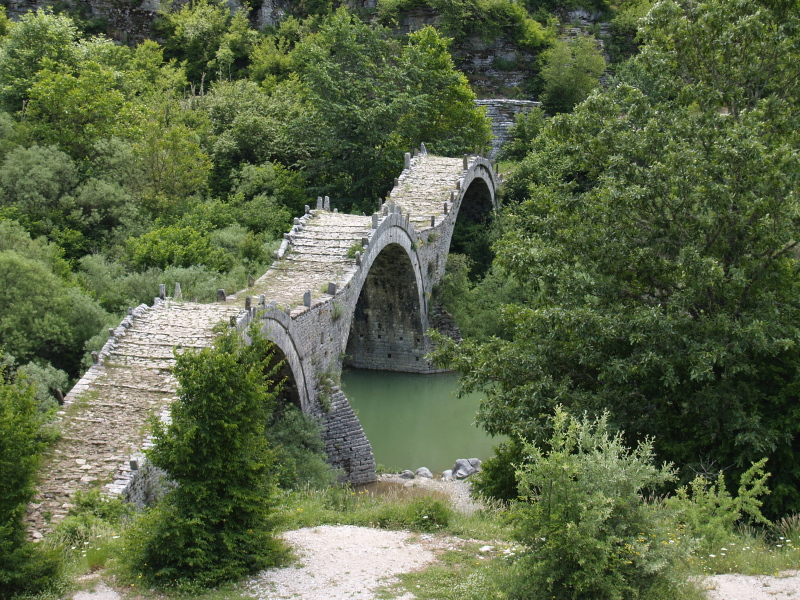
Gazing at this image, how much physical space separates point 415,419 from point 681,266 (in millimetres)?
12921

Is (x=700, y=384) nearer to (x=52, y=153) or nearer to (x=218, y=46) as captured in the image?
(x=52, y=153)

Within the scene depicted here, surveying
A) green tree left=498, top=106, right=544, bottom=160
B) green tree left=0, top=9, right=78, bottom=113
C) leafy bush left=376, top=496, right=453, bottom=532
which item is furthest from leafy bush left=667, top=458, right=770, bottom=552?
green tree left=498, top=106, right=544, bottom=160

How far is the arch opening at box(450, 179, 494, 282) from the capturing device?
102 ft

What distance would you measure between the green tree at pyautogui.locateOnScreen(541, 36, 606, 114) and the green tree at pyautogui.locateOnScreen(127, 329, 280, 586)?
35.7 metres

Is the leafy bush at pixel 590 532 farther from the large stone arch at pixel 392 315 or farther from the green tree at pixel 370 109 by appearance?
the green tree at pixel 370 109

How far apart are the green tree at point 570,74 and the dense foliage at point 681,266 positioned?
92.5ft

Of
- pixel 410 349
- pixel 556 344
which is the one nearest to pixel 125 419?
pixel 556 344

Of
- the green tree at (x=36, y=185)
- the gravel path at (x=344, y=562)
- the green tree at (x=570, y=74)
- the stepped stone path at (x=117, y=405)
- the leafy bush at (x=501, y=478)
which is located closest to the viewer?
the gravel path at (x=344, y=562)

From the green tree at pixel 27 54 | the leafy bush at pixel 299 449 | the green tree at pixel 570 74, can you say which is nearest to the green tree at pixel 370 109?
the green tree at pixel 27 54

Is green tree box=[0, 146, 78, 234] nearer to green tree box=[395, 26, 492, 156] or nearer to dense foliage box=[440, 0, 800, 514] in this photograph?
green tree box=[395, 26, 492, 156]

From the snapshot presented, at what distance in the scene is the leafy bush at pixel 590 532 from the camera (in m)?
7.50

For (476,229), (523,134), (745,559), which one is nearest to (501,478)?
(745,559)

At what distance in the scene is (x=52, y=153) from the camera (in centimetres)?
2627

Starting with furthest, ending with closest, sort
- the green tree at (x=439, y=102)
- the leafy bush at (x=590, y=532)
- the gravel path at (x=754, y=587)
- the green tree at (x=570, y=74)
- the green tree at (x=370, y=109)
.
A: the green tree at (x=570, y=74) → the green tree at (x=439, y=102) → the green tree at (x=370, y=109) → the gravel path at (x=754, y=587) → the leafy bush at (x=590, y=532)
